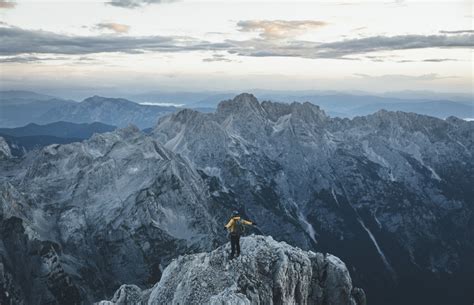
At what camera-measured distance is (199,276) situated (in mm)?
61969

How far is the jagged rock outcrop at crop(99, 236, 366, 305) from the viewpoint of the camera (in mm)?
60219

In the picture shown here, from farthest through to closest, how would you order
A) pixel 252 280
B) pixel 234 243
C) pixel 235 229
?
pixel 234 243
pixel 235 229
pixel 252 280

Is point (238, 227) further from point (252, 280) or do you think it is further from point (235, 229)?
point (252, 280)

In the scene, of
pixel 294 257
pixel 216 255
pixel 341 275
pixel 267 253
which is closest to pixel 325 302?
pixel 341 275

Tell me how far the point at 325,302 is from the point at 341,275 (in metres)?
5.53

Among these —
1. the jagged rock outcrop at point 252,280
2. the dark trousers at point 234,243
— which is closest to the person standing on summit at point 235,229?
the dark trousers at point 234,243

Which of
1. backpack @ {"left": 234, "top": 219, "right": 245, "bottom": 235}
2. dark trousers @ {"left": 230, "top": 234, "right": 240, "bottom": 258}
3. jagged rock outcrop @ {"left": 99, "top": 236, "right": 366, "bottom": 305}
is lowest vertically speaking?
jagged rock outcrop @ {"left": 99, "top": 236, "right": 366, "bottom": 305}

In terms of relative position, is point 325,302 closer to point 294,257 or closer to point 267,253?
point 294,257

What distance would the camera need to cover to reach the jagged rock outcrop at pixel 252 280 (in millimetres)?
60219

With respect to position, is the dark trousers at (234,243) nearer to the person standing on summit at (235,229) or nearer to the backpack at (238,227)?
the person standing on summit at (235,229)

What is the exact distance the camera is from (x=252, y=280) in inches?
2467

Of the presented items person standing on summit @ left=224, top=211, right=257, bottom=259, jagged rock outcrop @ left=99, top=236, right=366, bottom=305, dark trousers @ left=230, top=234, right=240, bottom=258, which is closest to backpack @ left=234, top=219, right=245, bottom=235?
person standing on summit @ left=224, top=211, right=257, bottom=259

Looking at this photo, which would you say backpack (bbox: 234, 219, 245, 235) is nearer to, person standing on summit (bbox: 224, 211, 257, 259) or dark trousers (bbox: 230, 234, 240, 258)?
person standing on summit (bbox: 224, 211, 257, 259)

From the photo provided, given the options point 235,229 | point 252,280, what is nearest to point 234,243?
point 235,229
